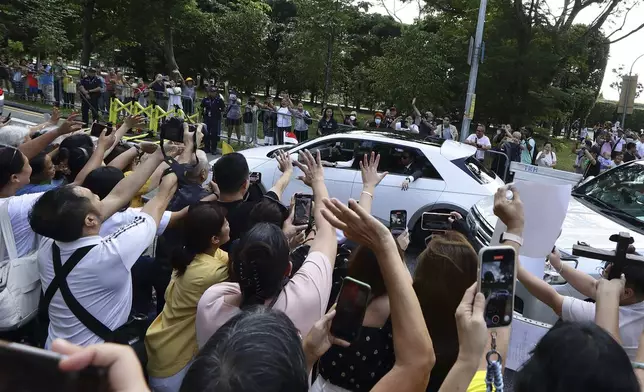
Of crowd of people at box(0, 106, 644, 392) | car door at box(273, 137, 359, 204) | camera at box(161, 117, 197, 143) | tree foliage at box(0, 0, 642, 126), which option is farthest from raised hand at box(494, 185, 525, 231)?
tree foliage at box(0, 0, 642, 126)

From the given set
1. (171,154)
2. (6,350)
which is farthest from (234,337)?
(171,154)

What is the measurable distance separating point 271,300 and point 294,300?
97 millimetres

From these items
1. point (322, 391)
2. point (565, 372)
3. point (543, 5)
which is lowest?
point (322, 391)

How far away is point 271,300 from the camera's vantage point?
80.6 inches

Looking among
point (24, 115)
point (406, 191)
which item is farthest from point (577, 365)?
point (24, 115)

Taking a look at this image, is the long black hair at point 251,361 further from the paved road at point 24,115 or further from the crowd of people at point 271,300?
the paved road at point 24,115

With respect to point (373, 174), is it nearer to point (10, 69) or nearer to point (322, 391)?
point (322, 391)

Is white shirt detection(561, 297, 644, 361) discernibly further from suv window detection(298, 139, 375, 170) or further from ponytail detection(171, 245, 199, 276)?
suv window detection(298, 139, 375, 170)

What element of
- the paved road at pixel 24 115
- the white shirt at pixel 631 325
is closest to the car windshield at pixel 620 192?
the white shirt at pixel 631 325

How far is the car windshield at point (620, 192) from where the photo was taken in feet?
17.5

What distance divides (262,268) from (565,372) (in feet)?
3.68

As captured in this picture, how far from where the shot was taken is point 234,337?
1296 mm

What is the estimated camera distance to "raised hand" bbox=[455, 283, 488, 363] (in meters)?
1.58

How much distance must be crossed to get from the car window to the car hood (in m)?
1.87
